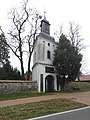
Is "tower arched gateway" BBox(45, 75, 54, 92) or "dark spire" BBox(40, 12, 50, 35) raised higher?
"dark spire" BBox(40, 12, 50, 35)

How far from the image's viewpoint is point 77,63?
1451 inches

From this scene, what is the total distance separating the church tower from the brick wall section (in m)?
1.84

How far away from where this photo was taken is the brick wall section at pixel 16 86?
2841 centimetres

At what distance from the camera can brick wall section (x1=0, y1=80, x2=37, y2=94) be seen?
93.2 feet

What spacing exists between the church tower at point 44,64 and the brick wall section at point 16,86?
1.84 m

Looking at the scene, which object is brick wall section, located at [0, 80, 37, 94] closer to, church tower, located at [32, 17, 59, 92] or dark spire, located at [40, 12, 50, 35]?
church tower, located at [32, 17, 59, 92]

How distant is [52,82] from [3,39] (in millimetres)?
10654

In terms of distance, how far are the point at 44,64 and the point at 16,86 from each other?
723 centimetres

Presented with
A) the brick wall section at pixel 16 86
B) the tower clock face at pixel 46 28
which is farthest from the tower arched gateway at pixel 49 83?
the tower clock face at pixel 46 28

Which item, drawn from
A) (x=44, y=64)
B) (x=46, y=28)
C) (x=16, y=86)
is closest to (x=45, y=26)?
(x=46, y=28)

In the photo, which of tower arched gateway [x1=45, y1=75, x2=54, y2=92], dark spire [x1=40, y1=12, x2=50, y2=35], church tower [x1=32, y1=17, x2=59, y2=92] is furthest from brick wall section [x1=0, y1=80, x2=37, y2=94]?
dark spire [x1=40, y1=12, x2=50, y2=35]

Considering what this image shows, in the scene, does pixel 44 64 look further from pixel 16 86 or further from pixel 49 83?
pixel 16 86

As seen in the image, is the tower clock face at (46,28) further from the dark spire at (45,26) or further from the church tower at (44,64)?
the church tower at (44,64)

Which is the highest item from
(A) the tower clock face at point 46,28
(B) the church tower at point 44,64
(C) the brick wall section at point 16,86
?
(A) the tower clock face at point 46,28
